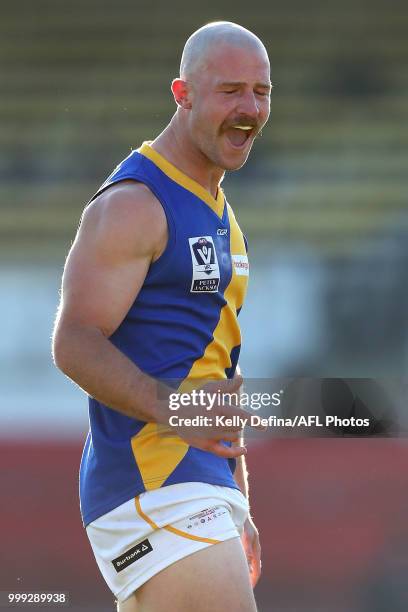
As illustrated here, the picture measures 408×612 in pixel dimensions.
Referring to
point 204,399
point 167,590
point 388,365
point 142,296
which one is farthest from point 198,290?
point 388,365

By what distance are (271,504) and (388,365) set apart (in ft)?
3.89

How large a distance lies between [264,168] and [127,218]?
495 cm

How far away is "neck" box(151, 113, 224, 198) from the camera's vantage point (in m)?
2.79

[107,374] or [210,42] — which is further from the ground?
[210,42]

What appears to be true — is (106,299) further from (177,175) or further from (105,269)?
(177,175)

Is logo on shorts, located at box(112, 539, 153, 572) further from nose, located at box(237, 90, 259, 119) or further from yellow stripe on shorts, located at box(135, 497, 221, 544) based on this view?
nose, located at box(237, 90, 259, 119)

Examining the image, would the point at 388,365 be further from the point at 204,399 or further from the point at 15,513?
the point at 204,399

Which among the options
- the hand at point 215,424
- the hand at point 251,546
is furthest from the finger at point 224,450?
the hand at point 251,546

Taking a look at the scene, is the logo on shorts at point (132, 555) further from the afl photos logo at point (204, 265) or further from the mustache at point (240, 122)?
the mustache at point (240, 122)

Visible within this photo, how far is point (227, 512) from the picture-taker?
261 centimetres

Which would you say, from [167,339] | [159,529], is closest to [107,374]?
[167,339]

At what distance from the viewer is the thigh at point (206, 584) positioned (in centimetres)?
247

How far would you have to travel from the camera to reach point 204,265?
106 inches

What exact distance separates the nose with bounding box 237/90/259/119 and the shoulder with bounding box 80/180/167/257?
276 millimetres
